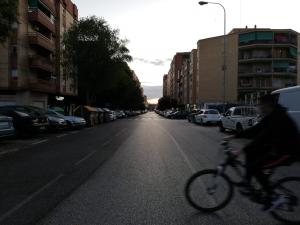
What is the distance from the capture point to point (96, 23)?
55.2 metres

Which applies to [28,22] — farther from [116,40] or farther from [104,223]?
[104,223]

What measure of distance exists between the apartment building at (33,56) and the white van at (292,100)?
34.5 m

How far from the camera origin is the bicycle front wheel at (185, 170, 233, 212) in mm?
6496

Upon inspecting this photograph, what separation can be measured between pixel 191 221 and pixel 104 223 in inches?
42.4

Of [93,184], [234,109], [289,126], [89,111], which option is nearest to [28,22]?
[89,111]

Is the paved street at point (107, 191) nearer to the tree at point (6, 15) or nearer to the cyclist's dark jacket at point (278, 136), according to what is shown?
the cyclist's dark jacket at point (278, 136)

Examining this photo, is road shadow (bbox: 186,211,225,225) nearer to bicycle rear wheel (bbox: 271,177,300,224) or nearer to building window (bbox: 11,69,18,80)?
bicycle rear wheel (bbox: 271,177,300,224)

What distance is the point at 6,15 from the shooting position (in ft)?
56.5

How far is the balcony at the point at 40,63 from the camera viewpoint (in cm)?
5266

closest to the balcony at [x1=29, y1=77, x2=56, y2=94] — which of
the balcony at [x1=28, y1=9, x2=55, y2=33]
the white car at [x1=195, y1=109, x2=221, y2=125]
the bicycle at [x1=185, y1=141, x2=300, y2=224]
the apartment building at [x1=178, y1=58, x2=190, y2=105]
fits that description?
the balcony at [x1=28, y1=9, x2=55, y2=33]

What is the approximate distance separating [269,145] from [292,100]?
1022 cm

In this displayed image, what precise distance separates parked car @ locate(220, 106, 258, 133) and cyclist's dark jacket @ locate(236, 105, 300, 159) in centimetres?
1763

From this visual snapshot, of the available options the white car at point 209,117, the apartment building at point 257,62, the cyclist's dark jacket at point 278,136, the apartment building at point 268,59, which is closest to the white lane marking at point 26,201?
the cyclist's dark jacket at point 278,136

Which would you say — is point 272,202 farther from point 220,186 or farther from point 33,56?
point 33,56
